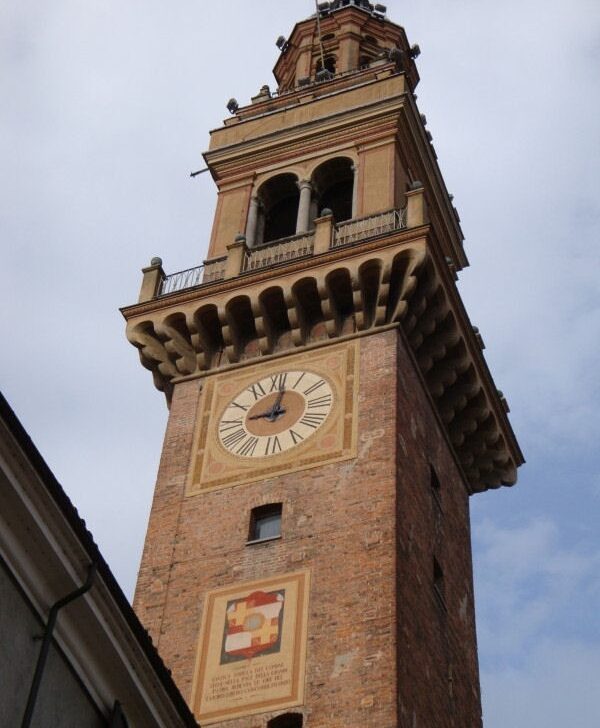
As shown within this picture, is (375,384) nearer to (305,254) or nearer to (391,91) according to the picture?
(305,254)

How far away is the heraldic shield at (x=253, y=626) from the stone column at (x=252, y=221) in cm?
997

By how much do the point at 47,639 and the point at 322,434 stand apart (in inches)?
524

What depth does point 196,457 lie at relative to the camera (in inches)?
1060

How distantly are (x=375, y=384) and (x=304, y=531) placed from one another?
137 inches

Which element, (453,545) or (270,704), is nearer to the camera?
(270,704)

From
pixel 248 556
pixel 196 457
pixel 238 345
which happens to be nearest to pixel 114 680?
pixel 248 556

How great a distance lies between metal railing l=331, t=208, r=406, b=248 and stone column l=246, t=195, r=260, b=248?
2.51m

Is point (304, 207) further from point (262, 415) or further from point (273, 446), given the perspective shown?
point (273, 446)

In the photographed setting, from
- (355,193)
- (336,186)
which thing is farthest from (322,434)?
(336,186)

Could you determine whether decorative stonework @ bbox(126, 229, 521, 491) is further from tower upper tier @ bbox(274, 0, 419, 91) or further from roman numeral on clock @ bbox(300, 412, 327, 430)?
tower upper tier @ bbox(274, 0, 419, 91)

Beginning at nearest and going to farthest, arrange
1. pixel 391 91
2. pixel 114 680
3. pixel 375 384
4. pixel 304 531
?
1. pixel 114 680
2. pixel 304 531
3. pixel 375 384
4. pixel 391 91

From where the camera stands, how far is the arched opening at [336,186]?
33125 millimetres

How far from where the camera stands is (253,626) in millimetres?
23172

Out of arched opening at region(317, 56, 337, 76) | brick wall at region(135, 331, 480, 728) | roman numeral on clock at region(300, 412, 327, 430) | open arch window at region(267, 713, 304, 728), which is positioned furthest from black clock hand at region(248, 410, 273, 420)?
arched opening at region(317, 56, 337, 76)
